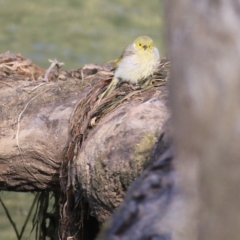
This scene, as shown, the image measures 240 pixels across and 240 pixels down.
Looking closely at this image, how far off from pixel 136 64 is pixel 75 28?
7.35 m

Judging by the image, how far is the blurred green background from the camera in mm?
9852

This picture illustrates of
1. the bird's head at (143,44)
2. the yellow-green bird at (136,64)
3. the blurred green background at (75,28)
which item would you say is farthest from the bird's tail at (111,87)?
the blurred green background at (75,28)

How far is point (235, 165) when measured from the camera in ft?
4.79

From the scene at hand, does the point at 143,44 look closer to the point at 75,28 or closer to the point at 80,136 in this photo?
the point at 80,136

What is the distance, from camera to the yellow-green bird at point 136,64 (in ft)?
10.6

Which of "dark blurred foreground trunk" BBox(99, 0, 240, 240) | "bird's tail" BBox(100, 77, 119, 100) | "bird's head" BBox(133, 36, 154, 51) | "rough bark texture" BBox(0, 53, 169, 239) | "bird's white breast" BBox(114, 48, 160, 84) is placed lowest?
"dark blurred foreground trunk" BBox(99, 0, 240, 240)

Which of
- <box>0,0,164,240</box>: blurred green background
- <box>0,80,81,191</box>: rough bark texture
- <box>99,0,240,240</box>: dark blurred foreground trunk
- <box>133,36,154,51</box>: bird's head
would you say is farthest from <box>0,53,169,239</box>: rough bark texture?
<box>0,0,164,240</box>: blurred green background

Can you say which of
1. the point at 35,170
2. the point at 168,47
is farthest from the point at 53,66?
the point at 168,47

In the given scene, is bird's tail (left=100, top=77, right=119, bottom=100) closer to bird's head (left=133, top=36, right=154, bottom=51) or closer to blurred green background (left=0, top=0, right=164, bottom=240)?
bird's head (left=133, top=36, right=154, bottom=51)

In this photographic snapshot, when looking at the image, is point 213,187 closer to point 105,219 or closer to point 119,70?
point 105,219

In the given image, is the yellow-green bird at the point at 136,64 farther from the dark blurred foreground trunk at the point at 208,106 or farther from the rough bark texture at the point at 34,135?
the dark blurred foreground trunk at the point at 208,106

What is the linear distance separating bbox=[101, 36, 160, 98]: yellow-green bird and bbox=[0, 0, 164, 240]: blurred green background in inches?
221

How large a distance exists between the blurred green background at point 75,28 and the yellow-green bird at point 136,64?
18.4 ft

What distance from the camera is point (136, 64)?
3.44 meters
